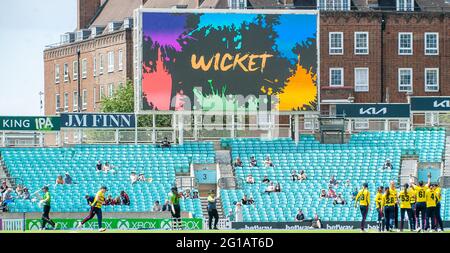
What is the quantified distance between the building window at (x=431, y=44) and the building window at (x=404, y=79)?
1.93m

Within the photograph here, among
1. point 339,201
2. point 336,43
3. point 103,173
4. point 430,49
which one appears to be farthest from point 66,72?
point 339,201

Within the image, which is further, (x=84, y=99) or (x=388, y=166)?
(x=84, y=99)

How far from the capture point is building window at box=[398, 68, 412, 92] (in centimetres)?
10762

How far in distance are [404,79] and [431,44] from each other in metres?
3.22

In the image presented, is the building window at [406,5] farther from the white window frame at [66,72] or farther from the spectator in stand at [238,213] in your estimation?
the spectator in stand at [238,213]

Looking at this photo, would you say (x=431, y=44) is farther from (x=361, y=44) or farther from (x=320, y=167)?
(x=320, y=167)

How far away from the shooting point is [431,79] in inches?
4262

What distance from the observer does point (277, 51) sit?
74.1m

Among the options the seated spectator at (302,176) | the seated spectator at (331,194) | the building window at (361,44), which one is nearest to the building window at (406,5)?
the building window at (361,44)

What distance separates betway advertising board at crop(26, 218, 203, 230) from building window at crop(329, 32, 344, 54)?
157 ft

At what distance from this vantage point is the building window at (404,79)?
108 meters

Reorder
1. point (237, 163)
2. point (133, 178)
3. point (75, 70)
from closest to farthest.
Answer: point (133, 178) < point (237, 163) < point (75, 70)

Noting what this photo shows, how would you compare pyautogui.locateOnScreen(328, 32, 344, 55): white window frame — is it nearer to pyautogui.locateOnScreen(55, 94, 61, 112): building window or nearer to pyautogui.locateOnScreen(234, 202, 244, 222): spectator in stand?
pyautogui.locateOnScreen(55, 94, 61, 112): building window
